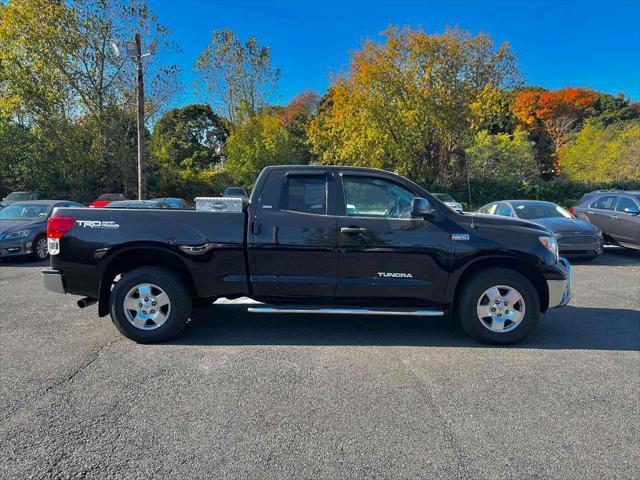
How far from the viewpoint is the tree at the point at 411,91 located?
23406 millimetres

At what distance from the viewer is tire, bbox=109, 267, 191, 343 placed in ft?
15.1

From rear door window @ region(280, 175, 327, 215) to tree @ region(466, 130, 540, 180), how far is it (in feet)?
92.1

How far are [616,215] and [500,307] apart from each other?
332 inches

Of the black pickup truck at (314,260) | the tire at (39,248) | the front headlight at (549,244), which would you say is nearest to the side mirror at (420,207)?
the black pickup truck at (314,260)

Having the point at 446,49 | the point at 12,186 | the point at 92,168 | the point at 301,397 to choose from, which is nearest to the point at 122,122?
the point at 92,168

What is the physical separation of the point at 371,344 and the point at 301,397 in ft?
4.63

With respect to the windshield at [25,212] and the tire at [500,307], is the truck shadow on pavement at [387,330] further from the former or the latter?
the windshield at [25,212]

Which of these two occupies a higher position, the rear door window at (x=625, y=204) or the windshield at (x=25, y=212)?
the rear door window at (x=625, y=204)

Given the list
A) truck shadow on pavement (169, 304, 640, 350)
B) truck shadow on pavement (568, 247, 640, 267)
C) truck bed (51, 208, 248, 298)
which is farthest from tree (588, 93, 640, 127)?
truck bed (51, 208, 248, 298)

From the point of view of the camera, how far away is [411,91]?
23.5 meters

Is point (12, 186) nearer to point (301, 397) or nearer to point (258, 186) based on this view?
point (258, 186)

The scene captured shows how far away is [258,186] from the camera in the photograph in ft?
15.8

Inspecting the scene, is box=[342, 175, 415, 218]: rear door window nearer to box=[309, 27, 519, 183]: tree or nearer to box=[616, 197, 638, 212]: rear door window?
box=[616, 197, 638, 212]: rear door window

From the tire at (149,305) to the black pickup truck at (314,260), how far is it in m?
0.01
